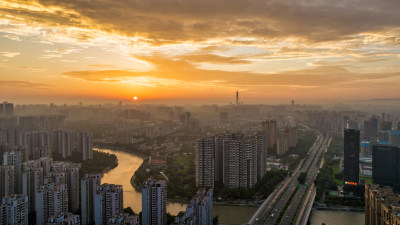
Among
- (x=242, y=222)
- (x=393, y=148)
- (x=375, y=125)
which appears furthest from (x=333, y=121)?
(x=242, y=222)

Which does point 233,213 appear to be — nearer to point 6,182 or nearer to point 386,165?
point 386,165

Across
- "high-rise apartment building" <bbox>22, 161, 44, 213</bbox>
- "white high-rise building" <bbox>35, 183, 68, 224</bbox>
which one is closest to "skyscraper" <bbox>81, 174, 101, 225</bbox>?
"white high-rise building" <bbox>35, 183, 68, 224</bbox>

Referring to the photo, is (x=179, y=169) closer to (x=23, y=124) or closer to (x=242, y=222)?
(x=242, y=222)

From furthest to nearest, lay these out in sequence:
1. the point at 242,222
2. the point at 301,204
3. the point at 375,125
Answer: the point at 375,125
the point at 301,204
the point at 242,222

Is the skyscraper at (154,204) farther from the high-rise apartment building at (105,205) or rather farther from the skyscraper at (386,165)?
the skyscraper at (386,165)

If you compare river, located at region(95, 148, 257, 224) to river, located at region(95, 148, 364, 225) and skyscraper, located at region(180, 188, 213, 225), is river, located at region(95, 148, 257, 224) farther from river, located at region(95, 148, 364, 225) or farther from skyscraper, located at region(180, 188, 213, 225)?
skyscraper, located at region(180, 188, 213, 225)

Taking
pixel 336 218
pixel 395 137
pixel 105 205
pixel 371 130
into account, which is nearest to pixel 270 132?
pixel 395 137

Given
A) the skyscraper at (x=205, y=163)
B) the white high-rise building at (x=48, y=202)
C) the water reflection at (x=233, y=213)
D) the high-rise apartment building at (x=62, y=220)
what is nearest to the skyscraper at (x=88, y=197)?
the white high-rise building at (x=48, y=202)
